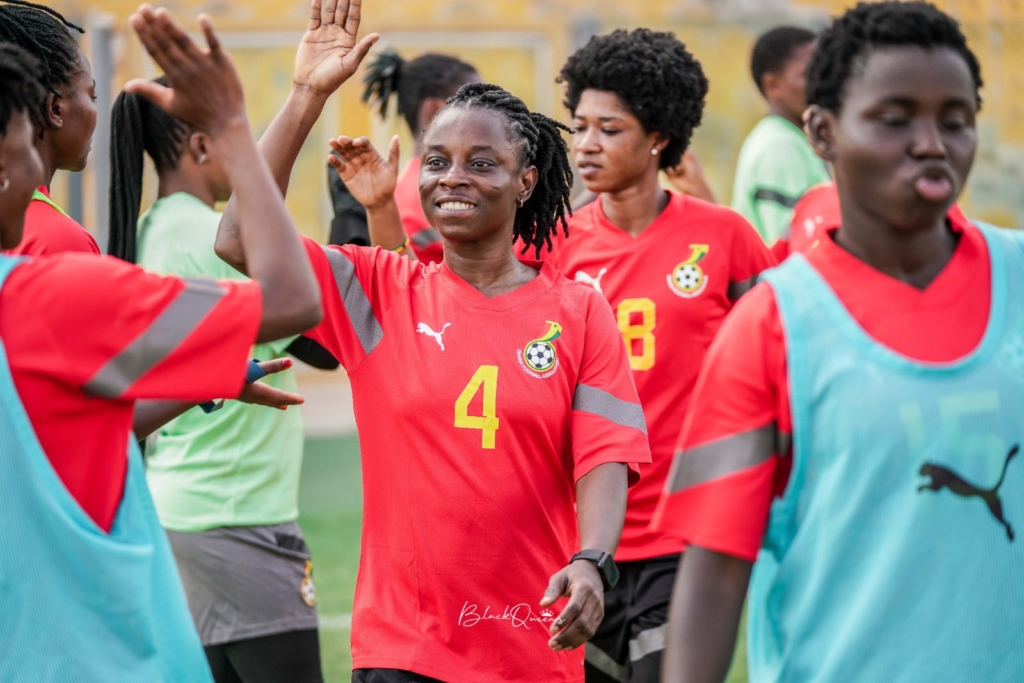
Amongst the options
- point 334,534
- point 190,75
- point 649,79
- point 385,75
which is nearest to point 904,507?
point 190,75

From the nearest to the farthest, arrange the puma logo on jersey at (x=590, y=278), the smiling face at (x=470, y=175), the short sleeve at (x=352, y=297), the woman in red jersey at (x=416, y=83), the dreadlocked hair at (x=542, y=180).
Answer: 1. the short sleeve at (x=352, y=297)
2. the smiling face at (x=470, y=175)
3. the dreadlocked hair at (x=542, y=180)
4. the puma logo on jersey at (x=590, y=278)
5. the woman in red jersey at (x=416, y=83)

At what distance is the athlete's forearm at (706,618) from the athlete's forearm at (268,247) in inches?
31.5

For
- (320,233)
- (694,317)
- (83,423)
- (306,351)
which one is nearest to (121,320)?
(83,423)

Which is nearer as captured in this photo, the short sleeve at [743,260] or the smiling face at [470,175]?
the smiling face at [470,175]

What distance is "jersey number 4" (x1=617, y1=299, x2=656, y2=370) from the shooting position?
14.6ft

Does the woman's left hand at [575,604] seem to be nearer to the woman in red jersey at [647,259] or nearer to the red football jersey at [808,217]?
the woman in red jersey at [647,259]

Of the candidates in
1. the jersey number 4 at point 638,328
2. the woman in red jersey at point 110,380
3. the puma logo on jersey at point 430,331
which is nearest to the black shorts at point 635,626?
the jersey number 4 at point 638,328

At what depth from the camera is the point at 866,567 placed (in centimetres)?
224

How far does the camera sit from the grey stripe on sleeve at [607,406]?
3.31 metres

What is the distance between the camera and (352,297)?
3299 mm

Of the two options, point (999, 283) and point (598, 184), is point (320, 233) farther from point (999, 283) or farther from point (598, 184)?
point (999, 283)

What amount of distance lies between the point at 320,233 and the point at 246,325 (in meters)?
12.8

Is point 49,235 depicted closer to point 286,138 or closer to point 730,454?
point 286,138

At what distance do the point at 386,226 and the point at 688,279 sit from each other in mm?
1130
